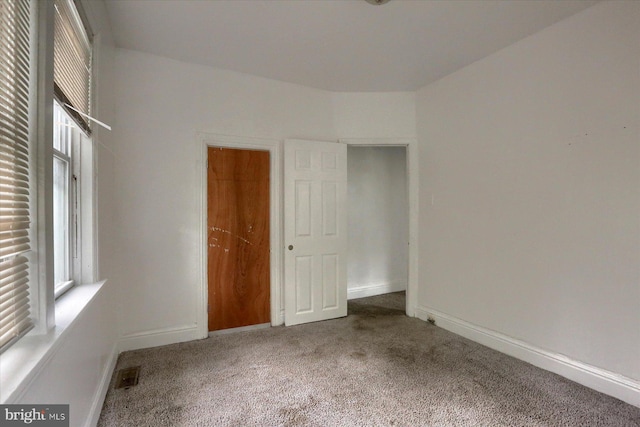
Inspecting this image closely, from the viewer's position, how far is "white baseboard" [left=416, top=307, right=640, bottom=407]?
6.38ft

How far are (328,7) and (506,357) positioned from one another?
3.09 meters

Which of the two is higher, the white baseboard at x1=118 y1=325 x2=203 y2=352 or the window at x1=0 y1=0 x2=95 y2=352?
the window at x1=0 y1=0 x2=95 y2=352

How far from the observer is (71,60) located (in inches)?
62.8

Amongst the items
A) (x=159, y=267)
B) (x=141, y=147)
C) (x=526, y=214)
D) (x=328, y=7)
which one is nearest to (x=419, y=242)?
(x=526, y=214)

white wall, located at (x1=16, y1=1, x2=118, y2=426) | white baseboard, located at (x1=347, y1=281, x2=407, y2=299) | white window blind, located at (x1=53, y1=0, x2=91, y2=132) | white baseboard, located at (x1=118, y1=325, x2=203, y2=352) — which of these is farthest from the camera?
white baseboard, located at (x1=347, y1=281, x2=407, y2=299)

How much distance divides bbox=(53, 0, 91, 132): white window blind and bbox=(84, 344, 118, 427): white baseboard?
1584 millimetres

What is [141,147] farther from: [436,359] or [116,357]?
[436,359]

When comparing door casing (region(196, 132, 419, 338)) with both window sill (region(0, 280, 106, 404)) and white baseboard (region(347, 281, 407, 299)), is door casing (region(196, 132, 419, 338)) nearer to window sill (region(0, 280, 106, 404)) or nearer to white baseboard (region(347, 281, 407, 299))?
white baseboard (region(347, 281, 407, 299))

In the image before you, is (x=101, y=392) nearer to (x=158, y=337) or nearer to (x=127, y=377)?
(x=127, y=377)

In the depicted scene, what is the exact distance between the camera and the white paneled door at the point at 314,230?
322cm

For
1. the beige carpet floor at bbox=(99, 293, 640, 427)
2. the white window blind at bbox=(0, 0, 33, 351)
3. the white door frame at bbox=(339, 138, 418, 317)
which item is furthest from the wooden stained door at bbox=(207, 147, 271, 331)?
the white window blind at bbox=(0, 0, 33, 351)

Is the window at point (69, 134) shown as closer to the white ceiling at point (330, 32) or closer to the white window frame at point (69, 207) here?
the white window frame at point (69, 207)

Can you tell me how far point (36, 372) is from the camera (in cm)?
94

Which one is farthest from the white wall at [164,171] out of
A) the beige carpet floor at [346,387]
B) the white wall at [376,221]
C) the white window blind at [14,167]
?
the white wall at [376,221]
